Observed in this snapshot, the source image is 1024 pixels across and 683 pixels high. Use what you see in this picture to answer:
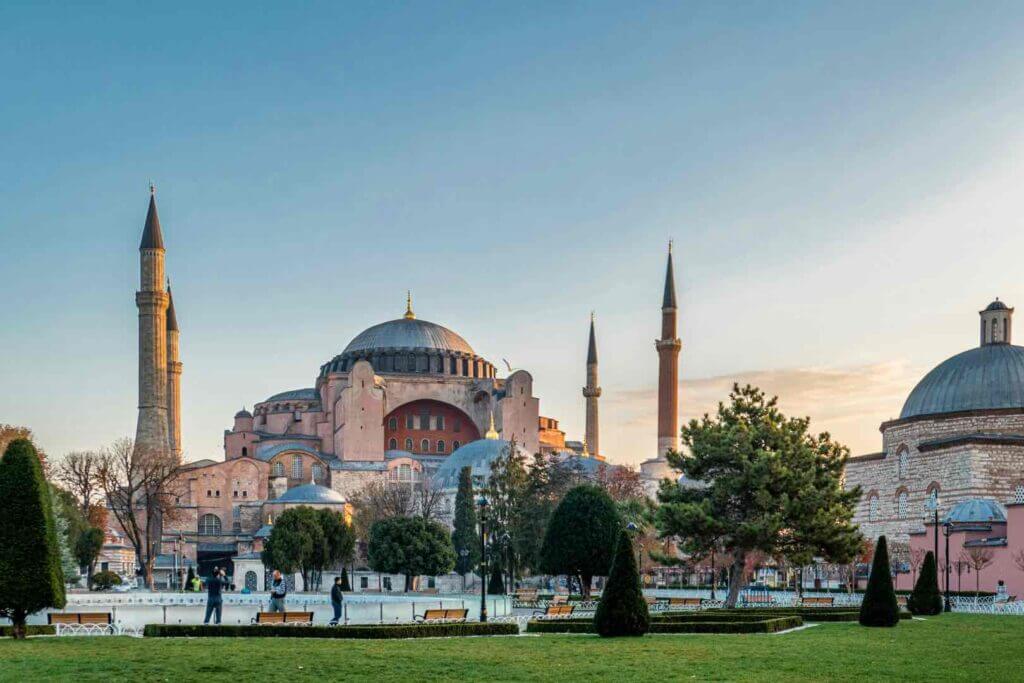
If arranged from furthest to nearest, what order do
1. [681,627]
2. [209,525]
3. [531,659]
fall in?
1. [209,525]
2. [681,627]
3. [531,659]

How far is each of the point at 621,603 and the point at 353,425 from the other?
4526 centimetres

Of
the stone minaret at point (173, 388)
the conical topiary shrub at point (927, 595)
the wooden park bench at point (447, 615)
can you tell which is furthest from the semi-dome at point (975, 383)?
the stone minaret at point (173, 388)

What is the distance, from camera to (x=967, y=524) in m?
33.0

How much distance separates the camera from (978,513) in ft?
110

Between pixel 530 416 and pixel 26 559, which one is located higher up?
pixel 530 416

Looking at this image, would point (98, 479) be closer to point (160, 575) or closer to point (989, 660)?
point (160, 575)

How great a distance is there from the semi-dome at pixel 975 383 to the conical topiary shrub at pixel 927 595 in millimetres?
18341

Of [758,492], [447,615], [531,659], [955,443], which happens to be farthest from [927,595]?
[955,443]

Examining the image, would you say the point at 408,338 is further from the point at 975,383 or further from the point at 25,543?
the point at 25,543

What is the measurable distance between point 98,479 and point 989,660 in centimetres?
3779

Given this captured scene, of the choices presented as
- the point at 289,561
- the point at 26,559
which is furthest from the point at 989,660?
the point at 289,561

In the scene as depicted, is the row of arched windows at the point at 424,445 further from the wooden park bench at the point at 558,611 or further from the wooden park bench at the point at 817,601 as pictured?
the wooden park bench at the point at 558,611

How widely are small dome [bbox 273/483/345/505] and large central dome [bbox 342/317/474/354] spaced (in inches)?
589

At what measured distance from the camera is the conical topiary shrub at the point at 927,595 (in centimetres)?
2188
